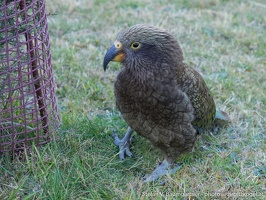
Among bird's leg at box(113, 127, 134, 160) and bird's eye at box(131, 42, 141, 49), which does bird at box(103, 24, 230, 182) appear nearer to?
bird's eye at box(131, 42, 141, 49)

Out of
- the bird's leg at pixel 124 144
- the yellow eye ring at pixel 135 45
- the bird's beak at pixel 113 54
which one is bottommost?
the bird's leg at pixel 124 144

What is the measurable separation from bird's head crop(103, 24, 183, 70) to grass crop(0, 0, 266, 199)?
98cm

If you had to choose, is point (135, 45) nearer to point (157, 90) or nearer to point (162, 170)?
point (157, 90)

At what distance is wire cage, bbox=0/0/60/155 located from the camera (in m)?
3.55

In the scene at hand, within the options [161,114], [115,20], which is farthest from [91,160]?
[115,20]

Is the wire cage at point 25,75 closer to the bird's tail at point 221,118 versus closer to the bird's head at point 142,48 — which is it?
the bird's head at point 142,48

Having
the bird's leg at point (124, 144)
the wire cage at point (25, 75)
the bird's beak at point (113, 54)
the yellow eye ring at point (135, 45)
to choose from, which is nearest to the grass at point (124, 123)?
the bird's leg at point (124, 144)

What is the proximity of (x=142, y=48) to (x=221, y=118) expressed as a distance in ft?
4.85

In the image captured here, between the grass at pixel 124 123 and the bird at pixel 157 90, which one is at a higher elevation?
the bird at pixel 157 90

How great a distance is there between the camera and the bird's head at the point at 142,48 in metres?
3.75

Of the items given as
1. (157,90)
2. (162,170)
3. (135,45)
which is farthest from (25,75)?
(162,170)

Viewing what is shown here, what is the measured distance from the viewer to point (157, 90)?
12.4 ft

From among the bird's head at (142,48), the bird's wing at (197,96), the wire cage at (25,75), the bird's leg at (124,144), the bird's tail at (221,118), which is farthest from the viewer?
the bird's tail at (221,118)

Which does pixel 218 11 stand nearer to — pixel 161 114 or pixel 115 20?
pixel 115 20
